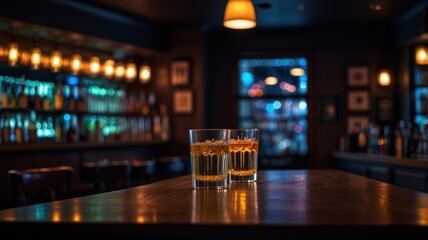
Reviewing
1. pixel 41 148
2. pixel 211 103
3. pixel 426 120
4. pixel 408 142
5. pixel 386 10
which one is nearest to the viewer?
pixel 408 142

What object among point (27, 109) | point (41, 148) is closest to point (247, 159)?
point (41, 148)

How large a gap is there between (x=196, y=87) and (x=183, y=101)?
29 centimetres

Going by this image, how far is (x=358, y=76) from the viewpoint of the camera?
29.3 ft

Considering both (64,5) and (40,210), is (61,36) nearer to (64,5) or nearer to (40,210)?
(64,5)

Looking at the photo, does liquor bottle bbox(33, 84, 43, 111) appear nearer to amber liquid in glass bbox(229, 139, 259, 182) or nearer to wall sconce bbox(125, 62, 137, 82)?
wall sconce bbox(125, 62, 137, 82)

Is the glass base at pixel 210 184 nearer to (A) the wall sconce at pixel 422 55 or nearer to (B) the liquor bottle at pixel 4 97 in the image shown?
(B) the liquor bottle at pixel 4 97

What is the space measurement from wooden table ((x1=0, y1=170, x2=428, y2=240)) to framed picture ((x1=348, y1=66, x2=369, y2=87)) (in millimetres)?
7482

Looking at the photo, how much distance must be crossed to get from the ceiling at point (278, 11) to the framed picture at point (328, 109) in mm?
1134

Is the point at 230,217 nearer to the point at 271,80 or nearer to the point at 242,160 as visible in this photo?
the point at 242,160

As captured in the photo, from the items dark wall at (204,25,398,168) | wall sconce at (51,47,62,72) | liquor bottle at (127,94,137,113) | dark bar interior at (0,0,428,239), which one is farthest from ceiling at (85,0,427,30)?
liquor bottle at (127,94,137,113)

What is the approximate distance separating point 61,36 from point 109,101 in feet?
4.25

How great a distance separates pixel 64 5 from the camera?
6.82 meters

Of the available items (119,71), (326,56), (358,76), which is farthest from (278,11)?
(119,71)

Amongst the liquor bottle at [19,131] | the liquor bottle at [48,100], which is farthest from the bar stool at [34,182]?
the liquor bottle at [48,100]
